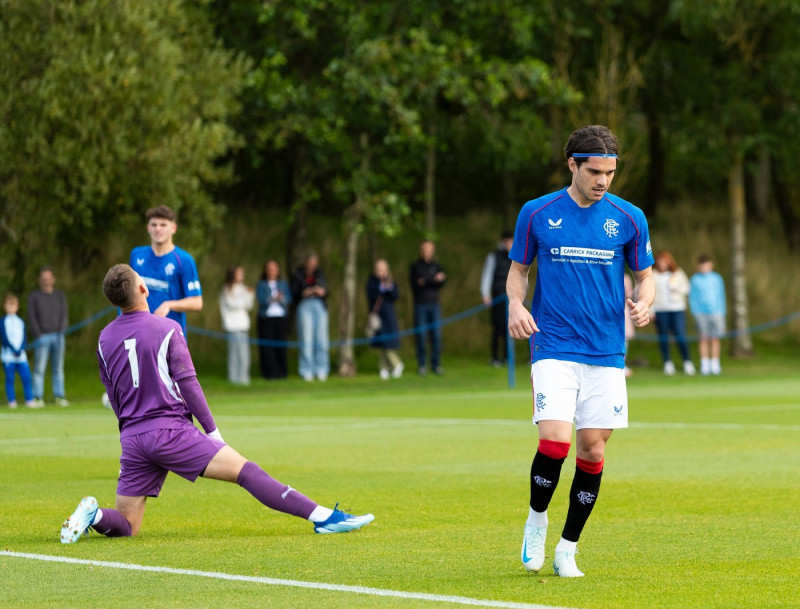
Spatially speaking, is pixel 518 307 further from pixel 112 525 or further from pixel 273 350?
pixel 273 350

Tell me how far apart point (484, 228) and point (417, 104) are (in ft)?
37.0

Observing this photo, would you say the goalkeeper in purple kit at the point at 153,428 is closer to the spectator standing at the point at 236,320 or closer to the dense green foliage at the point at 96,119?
the dense green foliage at the point at 96,119

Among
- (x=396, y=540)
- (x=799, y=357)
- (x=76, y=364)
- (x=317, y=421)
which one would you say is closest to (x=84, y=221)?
(x=76, y=364)

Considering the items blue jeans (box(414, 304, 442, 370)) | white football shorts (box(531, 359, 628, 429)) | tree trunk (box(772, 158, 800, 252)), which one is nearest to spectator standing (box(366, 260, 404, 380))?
blue jeans (box(414, 304, 442, 370))

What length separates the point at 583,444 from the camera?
6973 millimetres

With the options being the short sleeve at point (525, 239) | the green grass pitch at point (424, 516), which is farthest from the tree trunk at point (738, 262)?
the short sleeve at point (525, 239)

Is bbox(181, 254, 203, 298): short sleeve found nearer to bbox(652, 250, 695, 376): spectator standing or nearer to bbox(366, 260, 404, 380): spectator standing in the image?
bbox(366, 260, 404, 380): spectator standing

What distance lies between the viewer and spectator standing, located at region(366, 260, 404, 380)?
27144 millimetres

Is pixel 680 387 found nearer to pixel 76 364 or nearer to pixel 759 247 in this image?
pixel 76 364

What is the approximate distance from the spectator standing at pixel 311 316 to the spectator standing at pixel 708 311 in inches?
317

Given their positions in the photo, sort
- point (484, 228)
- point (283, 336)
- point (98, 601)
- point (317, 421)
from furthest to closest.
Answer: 1. point (484, 228)
2. point (283, 336)
3. point (317, 421)
4. point (98, 601)

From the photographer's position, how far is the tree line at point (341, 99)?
23281 millimetres

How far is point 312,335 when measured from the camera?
86.4 ft

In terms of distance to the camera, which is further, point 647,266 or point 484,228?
point 484,228
